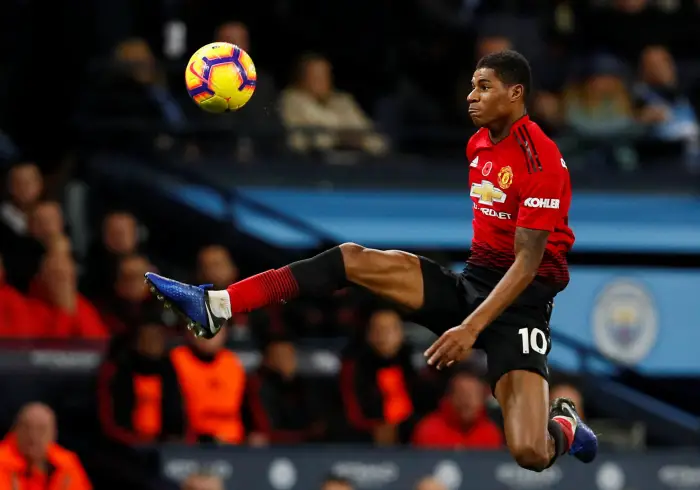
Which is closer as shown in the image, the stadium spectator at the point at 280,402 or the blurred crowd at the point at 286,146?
the blurred crowd at the point at 286,146

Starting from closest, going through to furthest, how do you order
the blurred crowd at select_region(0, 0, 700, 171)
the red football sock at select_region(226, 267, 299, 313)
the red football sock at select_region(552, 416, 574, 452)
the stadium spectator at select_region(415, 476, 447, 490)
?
the red football sock at select_region(226, 267, 299, 313), the red football sock at select_region(552, 416, 574, 452), the stadium spectator at select_region(415, 476, 447, 490), the blurred crowd at select_region(0, 0, 700, 171)

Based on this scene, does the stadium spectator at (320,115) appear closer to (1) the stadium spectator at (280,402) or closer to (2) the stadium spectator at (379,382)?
(2) the stadium spectator at (379,382)

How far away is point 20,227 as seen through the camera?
45.6ft

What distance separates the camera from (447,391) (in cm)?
1366

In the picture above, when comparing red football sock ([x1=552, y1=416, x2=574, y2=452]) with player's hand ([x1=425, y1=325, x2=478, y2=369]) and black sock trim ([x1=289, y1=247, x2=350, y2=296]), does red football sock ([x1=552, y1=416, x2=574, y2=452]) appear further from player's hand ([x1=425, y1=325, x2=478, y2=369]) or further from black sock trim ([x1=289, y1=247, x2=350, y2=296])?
black sock trim ([x1=289, y1=247, x2=350, y2=296])

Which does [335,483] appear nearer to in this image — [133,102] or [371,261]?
[371,261]

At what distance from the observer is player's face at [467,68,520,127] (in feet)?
31.0

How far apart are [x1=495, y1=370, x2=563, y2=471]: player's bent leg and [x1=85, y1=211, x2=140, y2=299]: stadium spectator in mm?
4846

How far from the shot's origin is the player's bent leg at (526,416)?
31.2 feet

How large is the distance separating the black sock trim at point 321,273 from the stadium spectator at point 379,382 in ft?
13.5

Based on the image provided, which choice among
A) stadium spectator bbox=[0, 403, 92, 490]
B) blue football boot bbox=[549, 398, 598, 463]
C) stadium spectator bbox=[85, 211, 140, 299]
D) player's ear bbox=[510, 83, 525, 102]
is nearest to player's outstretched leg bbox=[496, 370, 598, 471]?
blue football boot bbox=[549, 398, 598, 463]

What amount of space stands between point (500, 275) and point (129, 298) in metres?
4.63

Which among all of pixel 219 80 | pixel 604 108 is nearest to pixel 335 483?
pixel 219 80

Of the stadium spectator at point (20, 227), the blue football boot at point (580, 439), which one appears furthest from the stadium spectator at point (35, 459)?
the blue football boot at point (580, 439)
